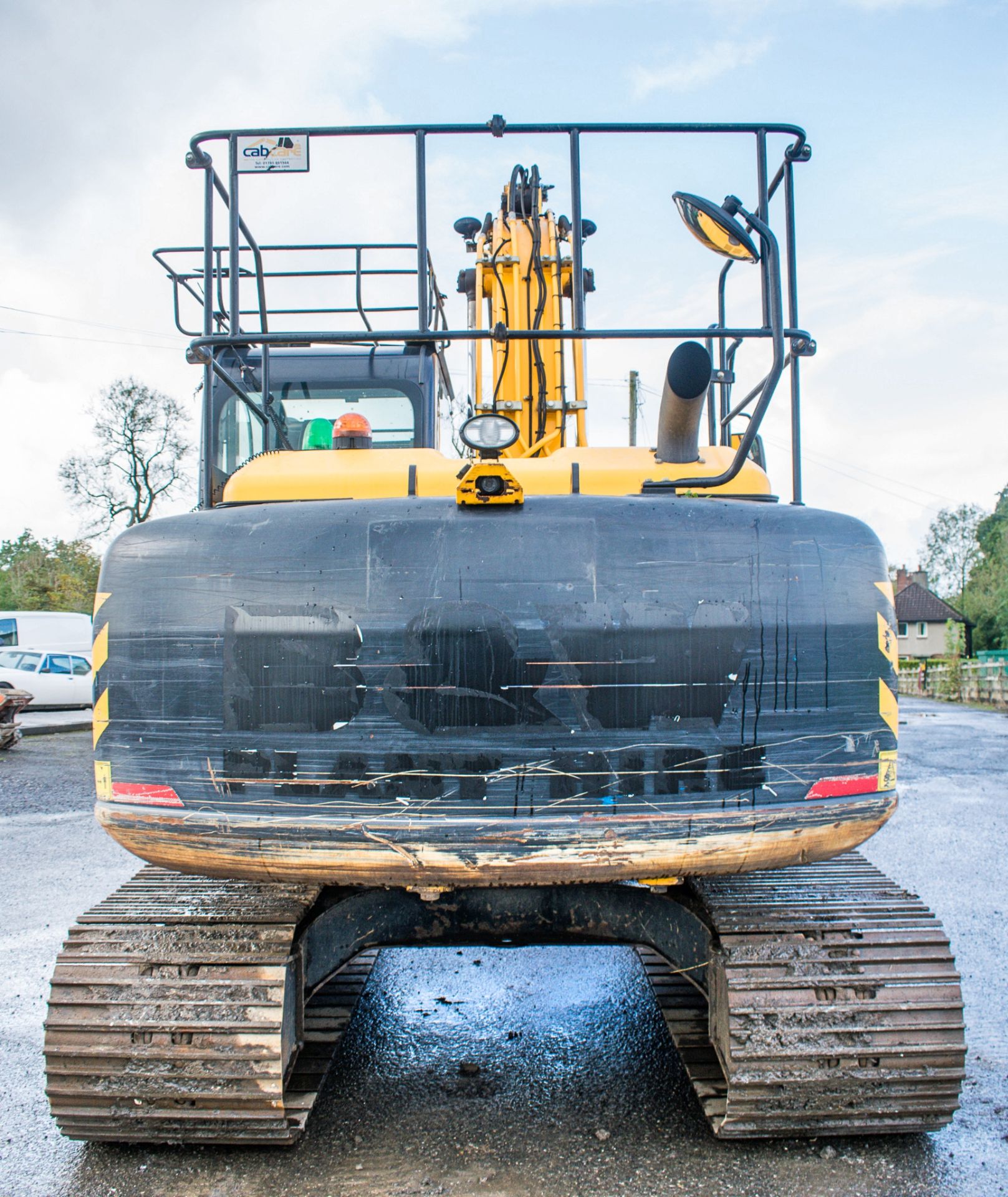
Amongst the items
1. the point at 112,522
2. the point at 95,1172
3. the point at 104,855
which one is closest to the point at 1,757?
the point at 104,855

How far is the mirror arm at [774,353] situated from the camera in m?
2.53

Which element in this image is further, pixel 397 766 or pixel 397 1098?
pixel 397 1098

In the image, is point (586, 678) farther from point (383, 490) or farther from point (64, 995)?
point (64, 995)

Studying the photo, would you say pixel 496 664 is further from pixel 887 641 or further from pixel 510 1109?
pixel 510 1109

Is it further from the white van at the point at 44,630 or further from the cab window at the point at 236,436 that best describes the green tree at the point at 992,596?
the cab window at the point at 236,436

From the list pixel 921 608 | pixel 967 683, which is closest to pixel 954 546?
pixel 921 608

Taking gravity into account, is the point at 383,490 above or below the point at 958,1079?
above

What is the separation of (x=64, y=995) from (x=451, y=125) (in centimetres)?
279

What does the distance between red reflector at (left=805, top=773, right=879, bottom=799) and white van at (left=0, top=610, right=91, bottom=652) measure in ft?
72.5

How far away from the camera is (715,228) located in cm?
259

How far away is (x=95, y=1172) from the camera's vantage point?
2723 millimetres

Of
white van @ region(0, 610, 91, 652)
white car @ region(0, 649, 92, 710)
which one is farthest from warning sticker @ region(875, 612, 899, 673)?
white van @ region(0, 610, 91, 652)

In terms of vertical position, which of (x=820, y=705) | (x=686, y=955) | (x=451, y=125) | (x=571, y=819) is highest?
(x=451, y=125)

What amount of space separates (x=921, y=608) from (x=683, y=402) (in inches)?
2580
